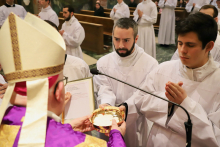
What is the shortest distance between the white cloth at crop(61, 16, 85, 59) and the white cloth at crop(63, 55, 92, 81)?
2778mm

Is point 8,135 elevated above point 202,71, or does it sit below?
below

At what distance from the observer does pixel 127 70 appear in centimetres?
260

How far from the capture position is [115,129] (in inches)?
56.6

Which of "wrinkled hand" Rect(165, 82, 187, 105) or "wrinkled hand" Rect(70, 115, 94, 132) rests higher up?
"wrinkled hand" Rect(165, 82, 187, 105)

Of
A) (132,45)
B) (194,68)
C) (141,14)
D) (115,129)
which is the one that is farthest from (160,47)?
(115,129)

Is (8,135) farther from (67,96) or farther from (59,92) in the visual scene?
(67,96)

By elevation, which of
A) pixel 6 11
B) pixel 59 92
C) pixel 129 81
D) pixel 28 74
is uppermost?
pixel 6 11

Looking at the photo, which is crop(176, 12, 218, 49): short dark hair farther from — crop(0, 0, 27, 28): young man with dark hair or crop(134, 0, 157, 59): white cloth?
crop(0, 0, 27, 28): young man with dark hair

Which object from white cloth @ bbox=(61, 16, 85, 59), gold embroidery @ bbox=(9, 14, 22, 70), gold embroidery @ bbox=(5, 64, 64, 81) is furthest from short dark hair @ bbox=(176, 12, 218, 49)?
→ white cloth @ bbox=(61, 16, 85, 59)

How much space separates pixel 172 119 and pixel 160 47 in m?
7.64

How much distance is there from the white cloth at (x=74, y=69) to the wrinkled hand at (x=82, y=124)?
916 millimetres

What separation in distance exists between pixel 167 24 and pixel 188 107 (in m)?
8.30

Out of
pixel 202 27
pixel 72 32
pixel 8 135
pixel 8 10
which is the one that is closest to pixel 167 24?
pixel 72 32

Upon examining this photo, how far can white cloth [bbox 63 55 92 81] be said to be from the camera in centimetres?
260
